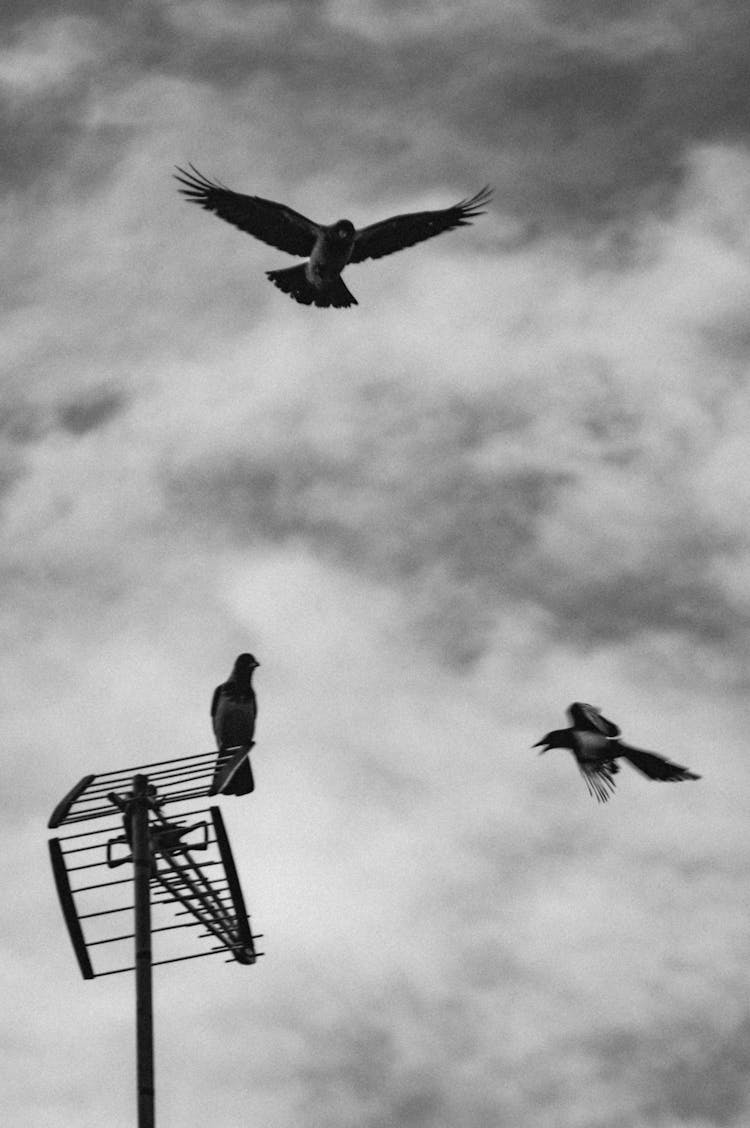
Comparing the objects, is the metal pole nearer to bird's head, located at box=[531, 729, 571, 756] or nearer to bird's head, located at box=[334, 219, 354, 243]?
bird's head, located at box=[531, 729, 571, 756]

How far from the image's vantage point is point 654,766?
1047cm

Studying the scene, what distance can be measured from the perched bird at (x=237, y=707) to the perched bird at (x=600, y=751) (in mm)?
4075

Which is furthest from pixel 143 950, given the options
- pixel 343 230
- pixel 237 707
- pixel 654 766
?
pixel 343 230

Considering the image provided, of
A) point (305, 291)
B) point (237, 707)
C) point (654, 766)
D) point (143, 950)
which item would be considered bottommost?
point (143, 950)

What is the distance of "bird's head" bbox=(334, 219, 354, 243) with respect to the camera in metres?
17.1

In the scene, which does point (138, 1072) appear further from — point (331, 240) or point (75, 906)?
point (331, 240)

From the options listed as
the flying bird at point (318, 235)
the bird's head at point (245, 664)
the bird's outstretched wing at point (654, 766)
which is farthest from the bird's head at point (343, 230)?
the bird's outstretched wing at point (654, 766)

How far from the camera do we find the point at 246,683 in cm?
1505

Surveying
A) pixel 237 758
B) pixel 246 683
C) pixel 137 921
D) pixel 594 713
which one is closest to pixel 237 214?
pixel 246 683

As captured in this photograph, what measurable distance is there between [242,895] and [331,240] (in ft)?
34.8

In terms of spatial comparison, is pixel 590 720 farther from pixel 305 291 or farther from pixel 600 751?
pixel 305 291

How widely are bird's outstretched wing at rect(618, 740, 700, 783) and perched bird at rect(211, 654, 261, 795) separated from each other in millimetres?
4728

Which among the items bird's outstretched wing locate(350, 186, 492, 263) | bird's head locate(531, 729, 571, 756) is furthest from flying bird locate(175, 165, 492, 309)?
bird's head locate(531, 729, 571, 756)

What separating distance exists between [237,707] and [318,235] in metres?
5.88
